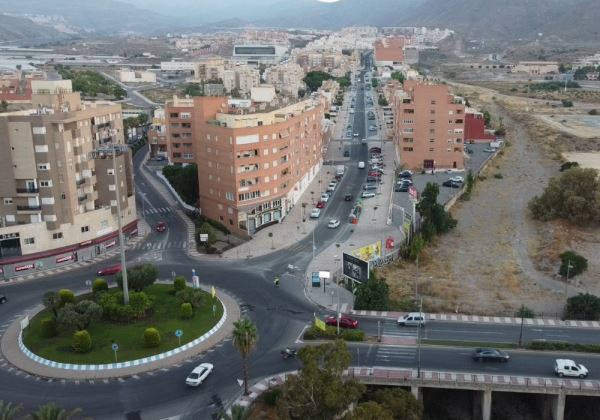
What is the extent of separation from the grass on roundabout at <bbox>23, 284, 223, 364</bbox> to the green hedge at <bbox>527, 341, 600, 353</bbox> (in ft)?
66.2

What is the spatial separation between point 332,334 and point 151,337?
11.0 meters

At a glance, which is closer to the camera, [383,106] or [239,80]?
[383,106]

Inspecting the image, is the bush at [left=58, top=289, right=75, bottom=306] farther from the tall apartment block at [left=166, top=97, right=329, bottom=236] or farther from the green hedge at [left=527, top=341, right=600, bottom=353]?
the green hedge at [left=527, top=341, right=600, bottom=353]

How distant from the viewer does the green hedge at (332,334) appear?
37.5 meters

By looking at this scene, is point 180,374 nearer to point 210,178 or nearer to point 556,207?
point 210,178

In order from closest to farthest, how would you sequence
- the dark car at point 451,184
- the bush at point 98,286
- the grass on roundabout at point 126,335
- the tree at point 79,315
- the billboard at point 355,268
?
the grass on roundabout at point 126,335 → the tree at point 79,315 → the bush at point 98,286 → the billboard at point 355,268 → the dark car at point 451,184

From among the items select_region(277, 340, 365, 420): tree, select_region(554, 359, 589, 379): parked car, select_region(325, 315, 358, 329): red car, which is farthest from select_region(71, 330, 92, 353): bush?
select_region(554, 359, 589, 379): parked car

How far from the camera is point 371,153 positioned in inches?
3890

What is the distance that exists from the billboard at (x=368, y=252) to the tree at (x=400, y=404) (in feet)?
60.0

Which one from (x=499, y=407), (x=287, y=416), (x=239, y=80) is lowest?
(x=499, y=407)

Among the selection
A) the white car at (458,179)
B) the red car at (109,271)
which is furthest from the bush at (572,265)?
the red car at (109,271)

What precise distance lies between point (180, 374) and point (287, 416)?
34.7 feet

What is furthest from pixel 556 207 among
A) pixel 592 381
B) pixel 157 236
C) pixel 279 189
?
pixel 157 236

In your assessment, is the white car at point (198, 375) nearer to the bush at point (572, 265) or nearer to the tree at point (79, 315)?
the tree at point (79, 315)
